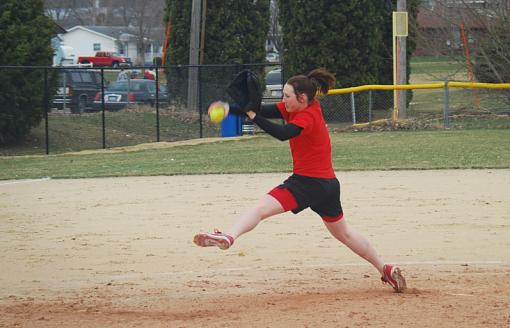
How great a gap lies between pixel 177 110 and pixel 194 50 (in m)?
2.63

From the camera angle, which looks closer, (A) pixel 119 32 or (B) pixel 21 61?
(B) pixel 21 61

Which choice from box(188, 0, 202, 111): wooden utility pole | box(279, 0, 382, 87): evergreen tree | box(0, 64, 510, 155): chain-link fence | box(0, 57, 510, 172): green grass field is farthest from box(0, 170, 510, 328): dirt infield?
box(279, 0, 382, 87): evergreen tree

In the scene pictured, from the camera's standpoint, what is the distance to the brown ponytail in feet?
25.2

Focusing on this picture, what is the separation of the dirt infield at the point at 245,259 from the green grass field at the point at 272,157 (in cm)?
236

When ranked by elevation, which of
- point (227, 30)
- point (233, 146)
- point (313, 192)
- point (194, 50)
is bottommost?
point (233, 146)

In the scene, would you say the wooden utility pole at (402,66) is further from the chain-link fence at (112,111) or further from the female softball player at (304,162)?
the female softball player at (304,162)

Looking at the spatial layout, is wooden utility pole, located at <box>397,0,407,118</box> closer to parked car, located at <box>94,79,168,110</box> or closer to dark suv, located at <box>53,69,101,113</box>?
parked car, located at <box>94,79,168,110</box>

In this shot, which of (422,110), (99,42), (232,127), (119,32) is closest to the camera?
(232,127)

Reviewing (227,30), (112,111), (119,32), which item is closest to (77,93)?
(112,111)

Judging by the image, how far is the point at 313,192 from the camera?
7672mm

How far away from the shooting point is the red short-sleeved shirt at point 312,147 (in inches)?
301

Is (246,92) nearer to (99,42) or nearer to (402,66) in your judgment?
(402,66)

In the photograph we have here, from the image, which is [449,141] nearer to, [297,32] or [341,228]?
[297,32]

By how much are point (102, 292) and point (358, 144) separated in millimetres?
14924
